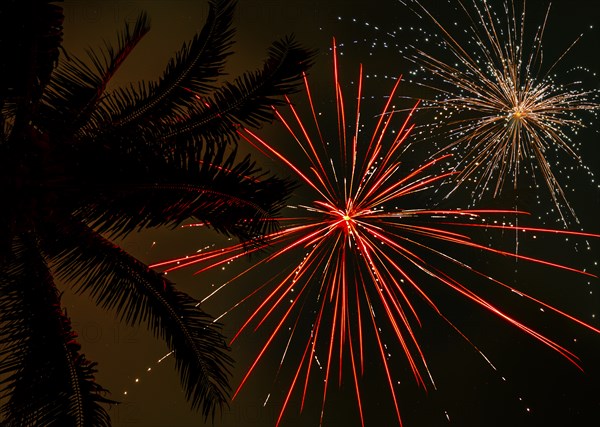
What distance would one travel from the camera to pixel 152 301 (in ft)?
18.0

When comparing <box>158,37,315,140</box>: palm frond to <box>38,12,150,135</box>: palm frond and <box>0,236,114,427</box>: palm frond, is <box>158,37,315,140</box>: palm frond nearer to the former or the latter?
<box>38,12,150,135</box>: palm frond

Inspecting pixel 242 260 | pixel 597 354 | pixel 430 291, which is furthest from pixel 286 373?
pixel 597 354

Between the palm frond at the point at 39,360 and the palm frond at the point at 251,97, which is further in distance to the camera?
the palm frond at the point at 251,97

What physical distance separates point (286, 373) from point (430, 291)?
220 centimetres

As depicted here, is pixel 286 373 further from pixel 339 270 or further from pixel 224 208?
pixel 224 208

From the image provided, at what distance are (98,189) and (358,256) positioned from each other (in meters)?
3.80

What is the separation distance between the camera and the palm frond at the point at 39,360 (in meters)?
4.83

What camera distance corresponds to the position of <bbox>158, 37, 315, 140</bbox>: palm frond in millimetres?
5332

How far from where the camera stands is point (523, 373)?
29.9ft

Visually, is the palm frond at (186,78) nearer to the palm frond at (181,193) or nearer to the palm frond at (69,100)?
the palm frond at (69,100)

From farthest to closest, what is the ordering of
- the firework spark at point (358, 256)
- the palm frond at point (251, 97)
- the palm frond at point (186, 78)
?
the firework spark at point (358, 256), the palm frond at point (186, 78), the palm frond at point (251, 97)

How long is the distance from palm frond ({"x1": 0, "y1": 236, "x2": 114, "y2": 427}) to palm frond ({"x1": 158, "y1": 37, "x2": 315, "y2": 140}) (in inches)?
60.6

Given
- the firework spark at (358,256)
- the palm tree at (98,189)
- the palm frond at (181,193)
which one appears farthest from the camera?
the firework spark at (358,256)

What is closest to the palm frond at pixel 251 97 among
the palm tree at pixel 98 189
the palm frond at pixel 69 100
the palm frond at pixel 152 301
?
the palm tree at pixel 98 189
